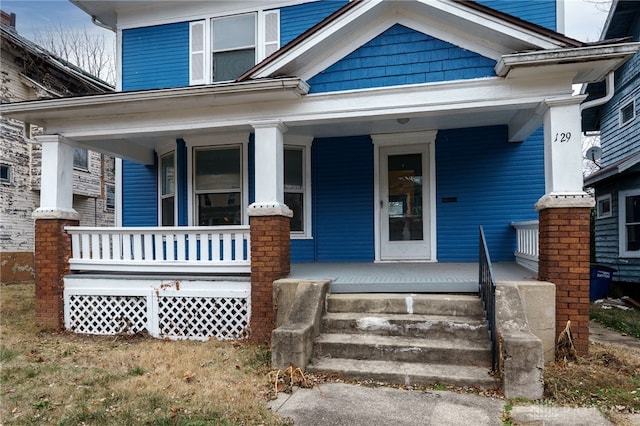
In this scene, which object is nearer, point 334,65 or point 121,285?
point 334,65

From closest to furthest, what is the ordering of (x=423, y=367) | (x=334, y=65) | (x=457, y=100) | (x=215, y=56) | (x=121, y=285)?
(x=423, y=367), (x=457, y=100), (x=334, y=65), (x=121, y=285), (x=215, y=56)

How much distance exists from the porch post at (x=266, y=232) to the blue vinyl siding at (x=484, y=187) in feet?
10.6

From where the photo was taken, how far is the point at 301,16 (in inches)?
322

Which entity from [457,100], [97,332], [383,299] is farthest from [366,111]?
[97,332]

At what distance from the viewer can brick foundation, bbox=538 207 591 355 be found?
4.64m

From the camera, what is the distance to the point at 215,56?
8.48 meters

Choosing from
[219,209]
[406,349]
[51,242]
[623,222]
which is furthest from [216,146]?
[623,222]

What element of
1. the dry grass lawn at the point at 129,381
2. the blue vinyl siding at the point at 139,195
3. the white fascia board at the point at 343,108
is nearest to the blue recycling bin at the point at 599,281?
the white fascia board at the point at 343,108

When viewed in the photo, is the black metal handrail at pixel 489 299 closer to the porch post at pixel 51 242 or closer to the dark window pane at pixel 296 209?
the dark window pane at pixel 296 209

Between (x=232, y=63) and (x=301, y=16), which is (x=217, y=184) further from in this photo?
(x=301, y=16)

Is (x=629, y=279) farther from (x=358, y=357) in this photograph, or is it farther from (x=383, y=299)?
(x=358, y=357)

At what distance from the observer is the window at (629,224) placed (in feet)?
32.9

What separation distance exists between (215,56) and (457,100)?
5279 mm

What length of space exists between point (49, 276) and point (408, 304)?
5.12 m
